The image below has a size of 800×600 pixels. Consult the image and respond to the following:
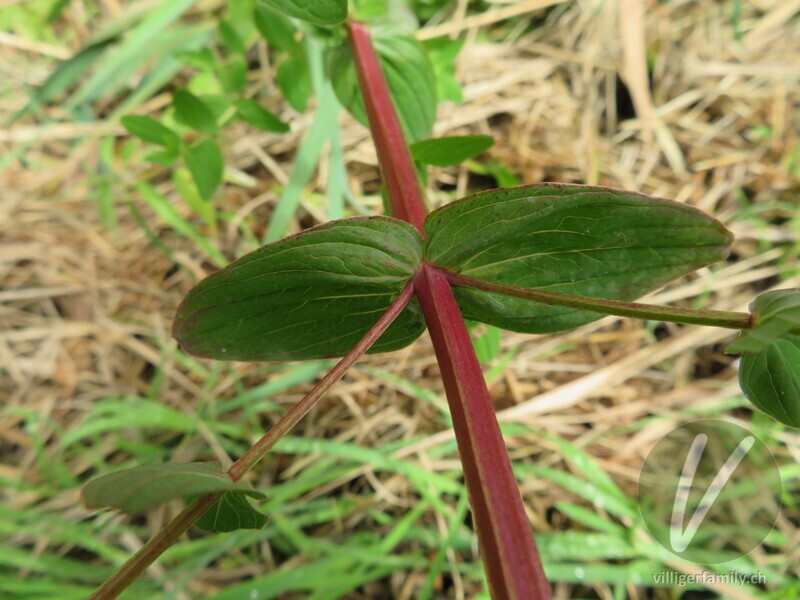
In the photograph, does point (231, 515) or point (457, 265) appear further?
point (457, 265)

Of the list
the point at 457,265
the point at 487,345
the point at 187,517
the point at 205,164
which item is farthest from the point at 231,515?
the point at 205,164

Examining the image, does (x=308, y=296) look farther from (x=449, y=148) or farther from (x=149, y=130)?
(x=149, y=130)

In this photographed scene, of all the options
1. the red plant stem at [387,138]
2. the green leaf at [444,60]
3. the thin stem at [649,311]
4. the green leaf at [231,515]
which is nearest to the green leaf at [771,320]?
the thin stem at [649,311]

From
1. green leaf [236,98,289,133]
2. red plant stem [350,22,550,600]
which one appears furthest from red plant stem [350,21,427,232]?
green leaf [236,98,289,133]

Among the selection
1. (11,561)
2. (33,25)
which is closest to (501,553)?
(11,561)

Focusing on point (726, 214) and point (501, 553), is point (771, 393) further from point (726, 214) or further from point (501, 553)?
point (726, 214)
